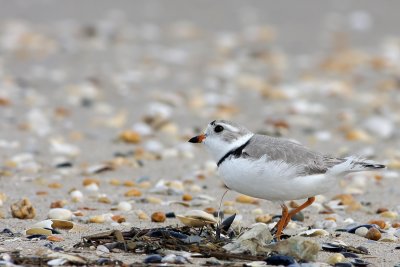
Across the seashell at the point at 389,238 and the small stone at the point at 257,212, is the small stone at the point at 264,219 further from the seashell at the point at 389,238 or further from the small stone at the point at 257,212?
the seashell at the point at 389,238

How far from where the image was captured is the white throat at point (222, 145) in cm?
539

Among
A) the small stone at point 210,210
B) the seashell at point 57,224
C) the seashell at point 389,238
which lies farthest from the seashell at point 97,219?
the seashell at point 389,238

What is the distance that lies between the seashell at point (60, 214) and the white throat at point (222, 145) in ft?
3.72

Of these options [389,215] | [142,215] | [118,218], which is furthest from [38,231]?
[389,215]

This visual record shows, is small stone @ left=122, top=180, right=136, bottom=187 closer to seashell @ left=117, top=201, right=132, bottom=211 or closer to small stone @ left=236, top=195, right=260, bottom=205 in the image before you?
seashell @ left=117, top=201, right=132, bottom=211

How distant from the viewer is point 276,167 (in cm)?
504

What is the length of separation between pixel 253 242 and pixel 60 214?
165 cm

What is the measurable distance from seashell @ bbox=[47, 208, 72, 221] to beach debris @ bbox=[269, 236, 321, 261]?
173 centimetres

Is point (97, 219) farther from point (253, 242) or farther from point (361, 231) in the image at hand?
point (361, 231)

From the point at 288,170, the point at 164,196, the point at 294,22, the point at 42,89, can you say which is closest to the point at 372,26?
the point at 294,22

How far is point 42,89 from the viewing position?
36.5ft

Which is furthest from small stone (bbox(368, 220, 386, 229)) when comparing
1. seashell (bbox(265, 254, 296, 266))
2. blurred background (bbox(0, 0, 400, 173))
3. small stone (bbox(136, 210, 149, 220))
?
blurred background (bbox(0, 0, 400, 173))

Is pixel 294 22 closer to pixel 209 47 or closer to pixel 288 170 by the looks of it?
pixel 209 47

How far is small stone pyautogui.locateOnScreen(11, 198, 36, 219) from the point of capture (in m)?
5.55
